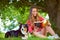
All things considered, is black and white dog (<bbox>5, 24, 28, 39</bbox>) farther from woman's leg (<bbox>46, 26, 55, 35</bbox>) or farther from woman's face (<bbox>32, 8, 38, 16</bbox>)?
woman's leg (<bbox>46, 26, 55, 35</bbox>)

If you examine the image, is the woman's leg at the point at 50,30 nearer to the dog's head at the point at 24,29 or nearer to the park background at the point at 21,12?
the park background at the point at 21,12

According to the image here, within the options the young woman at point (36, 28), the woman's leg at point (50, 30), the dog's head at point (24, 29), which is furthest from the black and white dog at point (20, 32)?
the woman's leg at point (50, 30)

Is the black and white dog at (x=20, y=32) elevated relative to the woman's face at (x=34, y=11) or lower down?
lower down

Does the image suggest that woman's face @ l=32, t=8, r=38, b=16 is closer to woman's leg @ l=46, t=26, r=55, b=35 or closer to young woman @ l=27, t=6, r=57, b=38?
young woman @ l=27, t=6, r=57, b=38

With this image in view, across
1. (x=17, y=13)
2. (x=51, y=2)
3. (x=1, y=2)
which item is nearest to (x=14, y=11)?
(x=17, y=13)

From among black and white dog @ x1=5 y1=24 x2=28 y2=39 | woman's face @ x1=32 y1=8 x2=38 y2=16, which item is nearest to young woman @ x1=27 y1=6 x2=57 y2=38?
woman's face @ x1=32 y1=8 x2=38 y2=16

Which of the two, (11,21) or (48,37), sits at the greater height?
(11,21)

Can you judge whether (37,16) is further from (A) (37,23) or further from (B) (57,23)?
(B) (57,23)

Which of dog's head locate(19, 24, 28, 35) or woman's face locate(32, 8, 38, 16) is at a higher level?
woman's face locate(32, 8, 38, 16)

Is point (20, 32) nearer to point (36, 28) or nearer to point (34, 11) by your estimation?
point (36, 28)

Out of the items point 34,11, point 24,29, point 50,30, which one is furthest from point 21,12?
point 50,30

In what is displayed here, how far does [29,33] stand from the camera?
6.42m

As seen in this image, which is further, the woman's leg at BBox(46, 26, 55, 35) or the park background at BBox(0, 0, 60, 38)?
the park background at BBox(0, 0, 60, 38)

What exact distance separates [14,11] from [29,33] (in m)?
0.79
